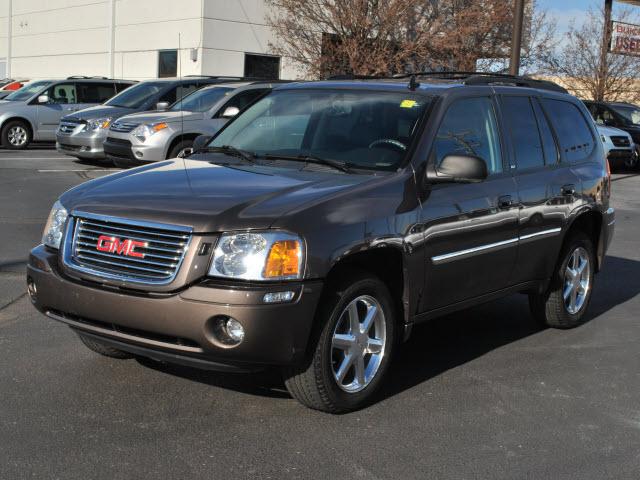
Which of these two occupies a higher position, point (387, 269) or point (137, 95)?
point (137, 95)

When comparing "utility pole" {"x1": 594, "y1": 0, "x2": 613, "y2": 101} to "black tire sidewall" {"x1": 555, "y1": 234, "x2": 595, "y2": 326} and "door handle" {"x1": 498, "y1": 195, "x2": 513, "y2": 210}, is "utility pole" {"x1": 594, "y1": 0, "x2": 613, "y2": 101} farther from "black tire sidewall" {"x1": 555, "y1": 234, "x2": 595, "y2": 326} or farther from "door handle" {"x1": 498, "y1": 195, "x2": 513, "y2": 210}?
"door handle" {"x1": 498, "y1": 195, "x2": 513, "y2": 210}

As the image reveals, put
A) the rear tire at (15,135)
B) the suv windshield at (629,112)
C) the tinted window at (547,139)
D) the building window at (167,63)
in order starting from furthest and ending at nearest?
1. the building window at (167,63)
2. the suv windshield at (629,112)
3. the rear tire at (15,135)
4. the tinted window at (547,139)

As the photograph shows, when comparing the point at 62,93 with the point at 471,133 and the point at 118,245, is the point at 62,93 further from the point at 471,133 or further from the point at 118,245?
the point at 118,245

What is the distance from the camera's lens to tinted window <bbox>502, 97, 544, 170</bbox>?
601 centimetres

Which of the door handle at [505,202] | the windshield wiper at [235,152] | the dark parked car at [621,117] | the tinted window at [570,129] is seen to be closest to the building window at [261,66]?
the dark parked car at [621,117]

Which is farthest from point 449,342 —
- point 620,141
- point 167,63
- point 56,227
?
point 167,63

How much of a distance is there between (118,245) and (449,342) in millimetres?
2745

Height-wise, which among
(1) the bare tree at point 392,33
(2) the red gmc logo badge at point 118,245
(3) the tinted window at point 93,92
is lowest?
(2) the red gmc logo badge at point 118,245

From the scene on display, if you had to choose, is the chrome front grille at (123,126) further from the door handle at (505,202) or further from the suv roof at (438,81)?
the door handle at (505,202)

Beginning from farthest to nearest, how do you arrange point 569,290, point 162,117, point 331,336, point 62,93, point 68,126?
point 62,93 < point 68,126 < point 162,117 < point 569,290 < point 331,336

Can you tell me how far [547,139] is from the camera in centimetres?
641

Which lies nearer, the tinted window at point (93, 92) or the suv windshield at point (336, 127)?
the suv windshield at point (336, 127)

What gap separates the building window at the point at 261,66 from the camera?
29.1m

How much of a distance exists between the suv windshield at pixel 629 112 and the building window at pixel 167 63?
13.4 meters
